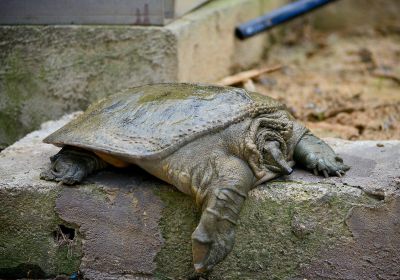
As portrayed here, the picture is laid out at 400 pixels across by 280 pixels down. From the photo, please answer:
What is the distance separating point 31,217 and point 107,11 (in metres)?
2.08

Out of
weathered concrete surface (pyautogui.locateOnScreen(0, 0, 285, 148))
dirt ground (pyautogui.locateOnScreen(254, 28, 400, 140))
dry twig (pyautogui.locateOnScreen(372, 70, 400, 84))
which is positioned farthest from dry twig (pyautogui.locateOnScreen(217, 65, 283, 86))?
dry twig (pyautogui.locateOnScreen(372, 70, 400, 84))

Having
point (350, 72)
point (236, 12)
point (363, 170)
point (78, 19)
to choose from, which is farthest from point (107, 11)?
point (350, 72)

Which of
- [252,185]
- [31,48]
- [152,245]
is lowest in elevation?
[152,245]

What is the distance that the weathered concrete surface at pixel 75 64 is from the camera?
535cm

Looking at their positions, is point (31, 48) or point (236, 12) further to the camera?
point (236, 12)

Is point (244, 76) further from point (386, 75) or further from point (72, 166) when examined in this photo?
point (72, 166)

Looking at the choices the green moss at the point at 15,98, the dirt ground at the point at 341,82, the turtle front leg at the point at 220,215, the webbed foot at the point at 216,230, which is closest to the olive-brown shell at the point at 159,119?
the turtle front leg at the point at 220,215

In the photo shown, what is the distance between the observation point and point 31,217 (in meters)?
3.82

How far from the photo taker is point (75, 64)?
5.46 meters

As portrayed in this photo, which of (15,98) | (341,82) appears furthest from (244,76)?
(15,98)

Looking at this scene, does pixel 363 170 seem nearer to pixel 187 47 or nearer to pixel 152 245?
pixel 152 245

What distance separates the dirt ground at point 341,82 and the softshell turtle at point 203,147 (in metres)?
2.05

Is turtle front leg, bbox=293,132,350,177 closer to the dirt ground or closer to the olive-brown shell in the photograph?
the olive-brown shell

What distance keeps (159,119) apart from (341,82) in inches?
164
